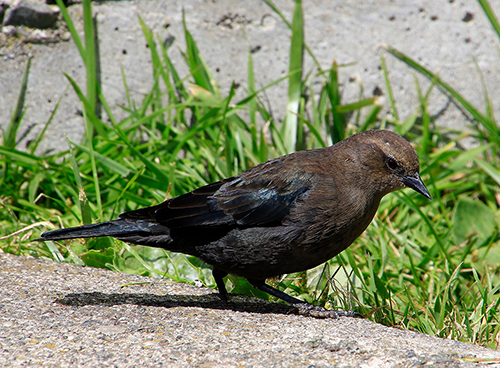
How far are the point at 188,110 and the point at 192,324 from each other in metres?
2.61

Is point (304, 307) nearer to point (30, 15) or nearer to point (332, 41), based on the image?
point (332, 41)

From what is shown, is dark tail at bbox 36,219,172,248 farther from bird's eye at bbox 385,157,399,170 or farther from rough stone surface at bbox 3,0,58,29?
rough stone surface at bbox 3,0,58,29

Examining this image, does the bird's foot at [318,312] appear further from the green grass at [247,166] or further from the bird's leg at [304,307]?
the green grass at [247,166]

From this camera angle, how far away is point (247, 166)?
4.89 metres

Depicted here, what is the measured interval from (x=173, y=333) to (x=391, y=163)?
1.54m

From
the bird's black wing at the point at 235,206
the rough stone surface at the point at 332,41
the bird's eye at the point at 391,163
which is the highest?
the rough stone surface at the point at 332,41

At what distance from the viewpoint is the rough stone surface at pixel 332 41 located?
5047 mm

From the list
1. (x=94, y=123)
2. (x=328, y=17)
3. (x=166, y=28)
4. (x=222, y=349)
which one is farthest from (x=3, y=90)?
(x=222, y=349)

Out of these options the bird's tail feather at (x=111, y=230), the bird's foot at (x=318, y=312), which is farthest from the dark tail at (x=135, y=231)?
the bird's foot at (x=318, y=312)

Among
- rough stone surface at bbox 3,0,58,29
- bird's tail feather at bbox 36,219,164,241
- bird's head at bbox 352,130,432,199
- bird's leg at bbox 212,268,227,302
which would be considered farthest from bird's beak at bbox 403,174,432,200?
rough stone surface at bbox 3,0,58,29

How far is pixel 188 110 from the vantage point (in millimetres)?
5047

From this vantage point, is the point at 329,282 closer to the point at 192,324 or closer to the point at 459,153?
the point at 192,324

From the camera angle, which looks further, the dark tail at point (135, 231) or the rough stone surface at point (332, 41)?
the rough stone surface at point (332, 41)

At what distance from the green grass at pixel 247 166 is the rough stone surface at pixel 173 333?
0.40 meters
